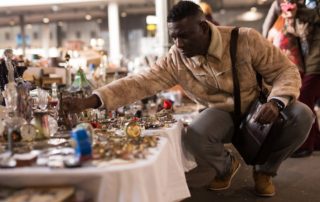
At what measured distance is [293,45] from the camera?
319 centimetres

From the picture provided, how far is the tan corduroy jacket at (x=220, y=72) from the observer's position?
209cm

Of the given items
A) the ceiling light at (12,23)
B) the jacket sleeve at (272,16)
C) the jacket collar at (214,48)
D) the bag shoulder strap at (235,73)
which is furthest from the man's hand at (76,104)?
the ceiling light at (12,23)

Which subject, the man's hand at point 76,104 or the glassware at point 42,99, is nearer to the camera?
the man's hand at point 76,104

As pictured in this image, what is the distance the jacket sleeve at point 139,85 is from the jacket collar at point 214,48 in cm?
15

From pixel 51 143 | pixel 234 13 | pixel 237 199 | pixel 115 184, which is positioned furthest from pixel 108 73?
pixel 234 13

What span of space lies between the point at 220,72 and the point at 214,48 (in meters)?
0.13

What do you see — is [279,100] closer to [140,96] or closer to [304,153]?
[140,96]

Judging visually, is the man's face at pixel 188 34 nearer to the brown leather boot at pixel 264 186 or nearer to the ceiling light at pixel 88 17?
the brown leather boot at pixel 264 186

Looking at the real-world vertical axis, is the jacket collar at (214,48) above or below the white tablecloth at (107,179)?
above

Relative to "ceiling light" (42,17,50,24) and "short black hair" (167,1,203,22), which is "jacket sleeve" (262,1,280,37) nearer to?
"short black hair" (167,1,203,22)

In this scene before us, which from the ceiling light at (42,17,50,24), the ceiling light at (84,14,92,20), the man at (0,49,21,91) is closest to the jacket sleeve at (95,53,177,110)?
the man at (0,49,21,91)

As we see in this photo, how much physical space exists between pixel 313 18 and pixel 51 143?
2.32 meters

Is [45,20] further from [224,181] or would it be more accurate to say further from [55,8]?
[224,181]

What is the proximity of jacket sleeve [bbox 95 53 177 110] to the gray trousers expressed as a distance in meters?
0.27
